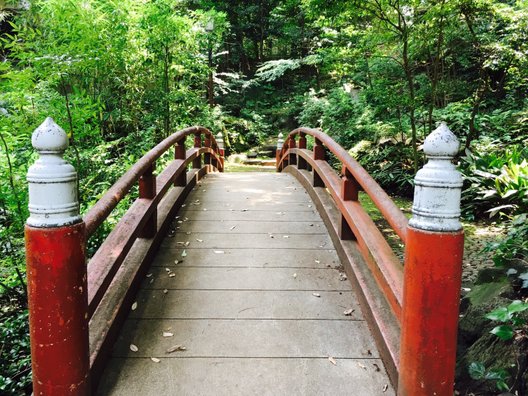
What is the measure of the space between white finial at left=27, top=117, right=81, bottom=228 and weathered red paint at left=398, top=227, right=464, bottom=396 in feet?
4.92

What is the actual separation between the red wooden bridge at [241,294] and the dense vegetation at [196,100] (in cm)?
114

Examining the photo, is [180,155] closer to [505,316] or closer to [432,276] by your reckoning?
[432,276]

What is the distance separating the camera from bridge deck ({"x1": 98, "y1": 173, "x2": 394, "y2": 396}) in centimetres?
238

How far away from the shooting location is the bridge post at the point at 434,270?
71.7 inches

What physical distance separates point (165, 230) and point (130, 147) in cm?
650

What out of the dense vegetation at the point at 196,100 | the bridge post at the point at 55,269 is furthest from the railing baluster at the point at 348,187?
the bridge post at the point at 55,269

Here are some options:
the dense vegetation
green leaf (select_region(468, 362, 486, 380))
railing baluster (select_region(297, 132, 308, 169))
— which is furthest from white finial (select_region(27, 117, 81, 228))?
railing baluster (select_region(297, 132, 308, 169))

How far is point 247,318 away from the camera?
295 centimetres

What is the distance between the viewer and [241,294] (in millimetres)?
3252

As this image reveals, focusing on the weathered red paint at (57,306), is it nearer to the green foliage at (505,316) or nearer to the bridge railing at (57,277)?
the bridge railing at (57,277)

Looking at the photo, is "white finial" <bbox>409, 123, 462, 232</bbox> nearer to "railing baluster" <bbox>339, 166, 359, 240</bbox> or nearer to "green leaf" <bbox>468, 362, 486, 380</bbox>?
"green leaf" <bbox>468, 362, 486, 380</bbox>

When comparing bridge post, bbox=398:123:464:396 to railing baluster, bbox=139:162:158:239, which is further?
railing baluster, bbox=139:162:158:239

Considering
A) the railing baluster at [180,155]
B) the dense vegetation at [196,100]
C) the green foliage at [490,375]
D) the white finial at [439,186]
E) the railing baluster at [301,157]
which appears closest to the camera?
the white finial at [439,186]

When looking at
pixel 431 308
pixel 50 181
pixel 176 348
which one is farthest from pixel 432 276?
pixel 50 181
